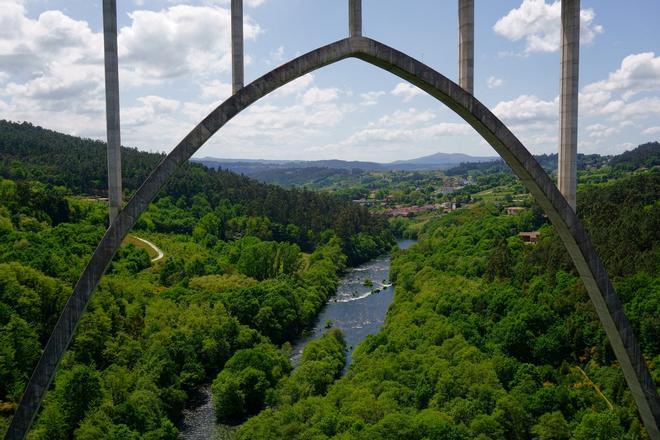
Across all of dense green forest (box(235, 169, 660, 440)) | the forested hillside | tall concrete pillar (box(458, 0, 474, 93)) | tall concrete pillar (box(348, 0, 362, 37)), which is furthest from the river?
tall concrete pillar (box(348, 0, 362, 37))

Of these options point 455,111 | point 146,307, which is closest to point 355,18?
point 455,111

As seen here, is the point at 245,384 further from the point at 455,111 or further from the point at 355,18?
the point at 355,18

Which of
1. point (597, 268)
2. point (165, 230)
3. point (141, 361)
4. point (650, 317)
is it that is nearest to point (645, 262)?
point (650, 317)

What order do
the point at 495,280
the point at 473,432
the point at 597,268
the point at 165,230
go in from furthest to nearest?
the point at 165,230 → the point at 495,280 → the point at 473,432 → the point at 597,268

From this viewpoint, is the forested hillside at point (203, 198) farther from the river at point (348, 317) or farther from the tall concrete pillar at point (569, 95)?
the tall concrete pillar at point (569, 95)

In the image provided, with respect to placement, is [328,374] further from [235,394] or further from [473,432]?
[473,432]

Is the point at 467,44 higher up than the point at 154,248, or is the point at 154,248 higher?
the point at 467,44
